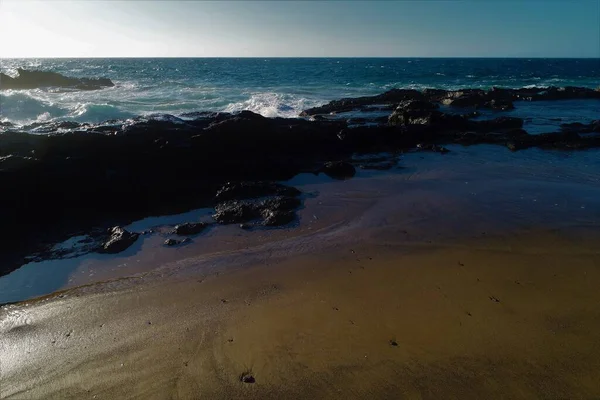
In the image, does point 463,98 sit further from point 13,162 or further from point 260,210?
point 13,162

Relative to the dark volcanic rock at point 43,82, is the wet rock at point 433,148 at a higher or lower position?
lower

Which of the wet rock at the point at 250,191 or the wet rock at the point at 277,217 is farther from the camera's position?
the wet rock at the point at 250,191

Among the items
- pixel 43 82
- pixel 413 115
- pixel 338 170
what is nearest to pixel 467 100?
pixel 413 115

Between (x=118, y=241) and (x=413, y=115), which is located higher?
(x=413, y=115)

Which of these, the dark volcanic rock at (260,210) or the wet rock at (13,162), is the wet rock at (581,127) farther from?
the wet rock at (13,162)

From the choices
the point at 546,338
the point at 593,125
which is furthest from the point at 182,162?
the point at 593,125

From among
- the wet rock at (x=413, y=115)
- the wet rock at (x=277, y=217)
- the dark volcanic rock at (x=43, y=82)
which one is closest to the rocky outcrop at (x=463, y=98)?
the wet rock at (x=413, y=115)
